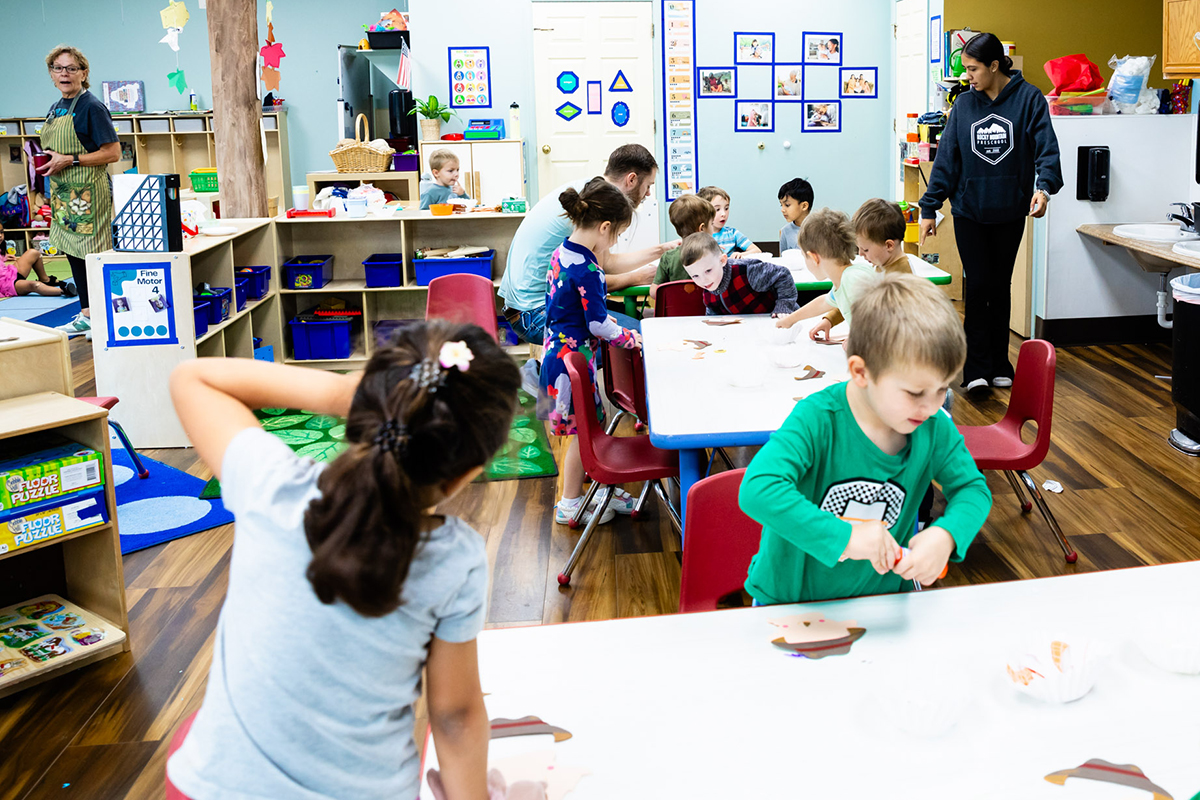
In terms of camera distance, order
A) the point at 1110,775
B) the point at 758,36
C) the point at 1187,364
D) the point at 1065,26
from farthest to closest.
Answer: the point at 758,36
the point at 1065,26
the point at 1187,364
the point at 1110,775

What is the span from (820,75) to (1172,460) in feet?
18.0

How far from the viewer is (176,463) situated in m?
4.38

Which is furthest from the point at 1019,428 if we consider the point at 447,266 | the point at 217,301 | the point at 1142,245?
the point at 217,301

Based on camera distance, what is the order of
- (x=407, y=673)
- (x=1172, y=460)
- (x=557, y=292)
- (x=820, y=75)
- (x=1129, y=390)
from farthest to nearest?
(x=820, y=75), (x=1129, y=390), (x=1172, y=460), (x=557, y=292), (x=407, y=673)

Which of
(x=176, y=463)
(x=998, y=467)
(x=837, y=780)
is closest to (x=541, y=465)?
(x=176, y=463)

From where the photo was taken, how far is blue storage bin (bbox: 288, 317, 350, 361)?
18.3 ft

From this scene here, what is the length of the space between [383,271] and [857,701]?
4.69 metres

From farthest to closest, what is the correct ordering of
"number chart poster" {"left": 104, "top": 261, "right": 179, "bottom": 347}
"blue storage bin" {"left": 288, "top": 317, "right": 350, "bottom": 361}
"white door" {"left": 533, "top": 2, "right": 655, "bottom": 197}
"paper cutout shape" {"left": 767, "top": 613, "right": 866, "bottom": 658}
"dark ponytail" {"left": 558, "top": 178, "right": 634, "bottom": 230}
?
"white door" {"left": 533, "top": 2, "right": 655, "bottom": 197}
"blue storage bin" {"left": 288, "top": 317, "right": 350, "bottom": 361}
"number chart poster" {"left": 104, "top": 261, "right": 179, "bottom": 347}
"dark ponytail" {"left": 558, "top": 178, "right": 634, "bottom": 230}
"paper cutout shape" {"left": 767, "top": 613, "right": 866, "bottom": 658}

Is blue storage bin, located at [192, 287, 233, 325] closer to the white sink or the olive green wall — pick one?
the white sink

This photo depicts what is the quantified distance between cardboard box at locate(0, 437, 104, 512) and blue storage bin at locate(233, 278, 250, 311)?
2.49 meters

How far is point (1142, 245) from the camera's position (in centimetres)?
513

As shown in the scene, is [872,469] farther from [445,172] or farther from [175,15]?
[445,172]

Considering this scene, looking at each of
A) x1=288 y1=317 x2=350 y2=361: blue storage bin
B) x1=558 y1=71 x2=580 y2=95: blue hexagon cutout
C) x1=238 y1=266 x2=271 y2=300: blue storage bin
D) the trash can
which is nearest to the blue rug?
x1=238 y1=266 x2=271 y2=300: blue storage bin

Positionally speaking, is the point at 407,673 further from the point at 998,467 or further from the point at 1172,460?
the point at 1172,460
